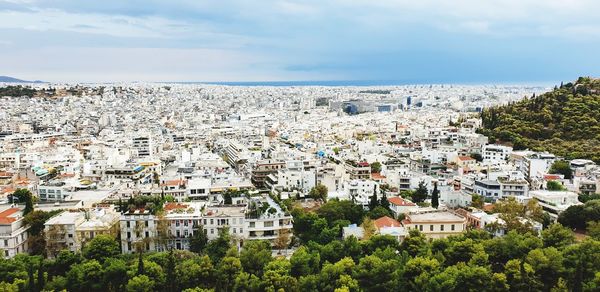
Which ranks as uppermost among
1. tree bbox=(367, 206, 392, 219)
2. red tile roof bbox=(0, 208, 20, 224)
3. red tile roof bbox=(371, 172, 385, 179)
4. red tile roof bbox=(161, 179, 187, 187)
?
red tile roof bbox=(0, 208, 20, 224)

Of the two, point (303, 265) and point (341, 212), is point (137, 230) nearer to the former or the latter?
point (303, 265)

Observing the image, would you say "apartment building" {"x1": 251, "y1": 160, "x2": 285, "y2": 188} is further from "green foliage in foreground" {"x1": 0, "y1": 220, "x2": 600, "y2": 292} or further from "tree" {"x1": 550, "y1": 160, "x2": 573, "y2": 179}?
"tree" {"x1": 550, "y1": 160, "x2": 573, "y2": 179}

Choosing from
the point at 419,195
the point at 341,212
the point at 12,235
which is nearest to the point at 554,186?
the point at 419,195

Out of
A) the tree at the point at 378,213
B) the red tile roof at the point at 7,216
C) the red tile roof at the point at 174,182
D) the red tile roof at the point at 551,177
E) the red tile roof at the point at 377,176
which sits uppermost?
the red tile roof at the point at 7,216

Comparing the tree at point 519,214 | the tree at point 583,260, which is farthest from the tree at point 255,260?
the tree at point 519,214

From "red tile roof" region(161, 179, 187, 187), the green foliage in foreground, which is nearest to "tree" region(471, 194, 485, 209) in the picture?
the green foliage in foreground

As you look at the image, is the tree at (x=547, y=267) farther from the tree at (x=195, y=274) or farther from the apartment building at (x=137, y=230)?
the apartment building at (x=137, y=230)

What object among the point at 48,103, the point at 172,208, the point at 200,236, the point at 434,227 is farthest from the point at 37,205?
the point at 48,103
